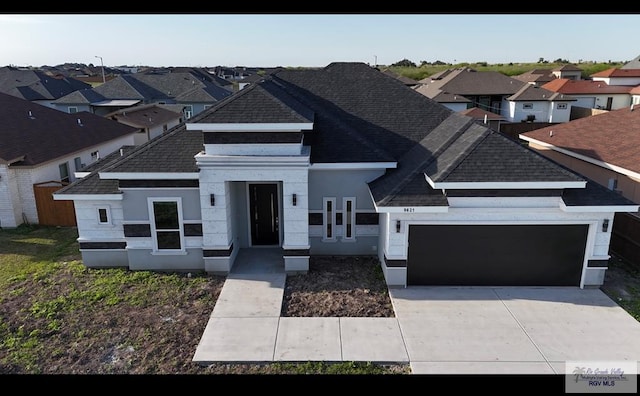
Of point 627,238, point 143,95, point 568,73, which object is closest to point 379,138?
point 627,238

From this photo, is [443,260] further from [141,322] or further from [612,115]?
[612,115]

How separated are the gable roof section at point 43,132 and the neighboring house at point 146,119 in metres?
4.00

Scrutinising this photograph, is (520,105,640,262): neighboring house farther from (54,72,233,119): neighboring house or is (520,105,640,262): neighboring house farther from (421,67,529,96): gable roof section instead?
(54,72,233,119): neighboring house

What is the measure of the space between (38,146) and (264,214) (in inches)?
439

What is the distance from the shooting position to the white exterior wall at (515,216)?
36.9 ft

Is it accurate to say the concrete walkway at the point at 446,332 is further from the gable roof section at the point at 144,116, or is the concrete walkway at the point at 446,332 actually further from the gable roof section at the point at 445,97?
the gable roof section at the point at 445,97

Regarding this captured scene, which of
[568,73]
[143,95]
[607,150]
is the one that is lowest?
[607,150]

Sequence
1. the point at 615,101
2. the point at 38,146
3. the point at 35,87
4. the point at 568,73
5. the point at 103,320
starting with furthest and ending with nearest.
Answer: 1. the point at 568,73
2. the point at 35,87
3. the point at 615,101
4. the point at 38,146
5. the point at 103,320

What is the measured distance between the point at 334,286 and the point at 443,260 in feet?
9.57

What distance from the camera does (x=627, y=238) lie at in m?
13.4

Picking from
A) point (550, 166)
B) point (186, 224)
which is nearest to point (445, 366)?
point (550, 166)

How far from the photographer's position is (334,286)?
39.0 ft

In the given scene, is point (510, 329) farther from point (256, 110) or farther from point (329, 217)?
point (256, 110)

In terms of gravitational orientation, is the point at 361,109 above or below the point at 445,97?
above
